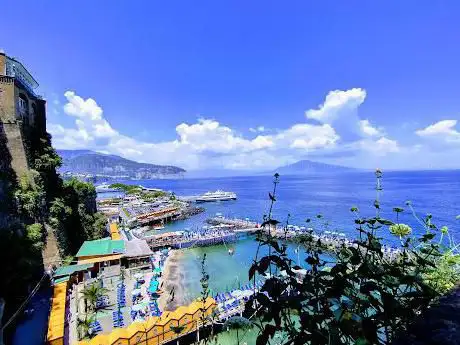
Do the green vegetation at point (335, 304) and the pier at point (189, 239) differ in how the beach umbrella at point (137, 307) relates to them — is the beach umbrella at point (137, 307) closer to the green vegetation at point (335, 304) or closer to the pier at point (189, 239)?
the green vegetation at point (335, 304)

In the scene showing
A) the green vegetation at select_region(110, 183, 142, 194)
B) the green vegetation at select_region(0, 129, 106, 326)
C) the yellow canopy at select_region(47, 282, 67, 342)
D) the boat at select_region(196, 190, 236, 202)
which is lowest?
the boat at select_region(196, 190, 236, 202)

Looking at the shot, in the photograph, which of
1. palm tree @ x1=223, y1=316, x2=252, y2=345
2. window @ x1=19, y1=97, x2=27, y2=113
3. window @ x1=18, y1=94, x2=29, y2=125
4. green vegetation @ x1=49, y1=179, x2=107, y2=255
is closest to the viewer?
palm tree @ x1=223, y1=316, x2=252, y2=345

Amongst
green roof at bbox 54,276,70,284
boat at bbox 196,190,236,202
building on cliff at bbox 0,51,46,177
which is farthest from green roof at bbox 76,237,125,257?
boat at bbox 196,190,236,202

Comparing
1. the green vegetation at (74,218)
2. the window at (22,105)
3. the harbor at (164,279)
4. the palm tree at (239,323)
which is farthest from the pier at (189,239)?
the palm tree at (239,323)

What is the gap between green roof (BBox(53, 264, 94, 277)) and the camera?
52.0 feet

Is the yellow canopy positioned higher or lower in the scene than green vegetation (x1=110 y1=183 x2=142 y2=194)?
lower

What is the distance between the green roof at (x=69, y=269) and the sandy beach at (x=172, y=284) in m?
5.13

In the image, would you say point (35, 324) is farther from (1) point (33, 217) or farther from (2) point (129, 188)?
(2) point (129, 188)

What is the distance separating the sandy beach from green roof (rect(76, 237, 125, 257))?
13.8ft

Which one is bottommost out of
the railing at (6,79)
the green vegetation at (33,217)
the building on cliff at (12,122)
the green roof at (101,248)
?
the green roof at (101,248)

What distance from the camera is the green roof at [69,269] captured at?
15.9 meters

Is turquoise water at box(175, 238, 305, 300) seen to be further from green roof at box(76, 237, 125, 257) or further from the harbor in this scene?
green roof at box(76, 237, 125, 257)

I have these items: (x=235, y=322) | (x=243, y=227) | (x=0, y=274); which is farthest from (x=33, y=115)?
(x=243, y=227)

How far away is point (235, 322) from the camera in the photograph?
154cm
